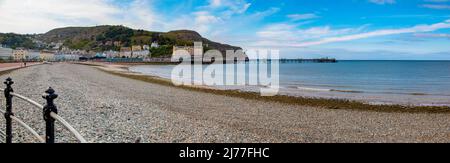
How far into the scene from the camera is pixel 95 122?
9.75 m

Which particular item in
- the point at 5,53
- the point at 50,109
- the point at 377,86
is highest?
the point at 5,53

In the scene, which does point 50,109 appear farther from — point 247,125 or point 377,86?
point 377,86

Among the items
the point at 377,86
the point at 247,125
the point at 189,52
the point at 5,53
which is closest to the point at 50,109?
the point at 247,125

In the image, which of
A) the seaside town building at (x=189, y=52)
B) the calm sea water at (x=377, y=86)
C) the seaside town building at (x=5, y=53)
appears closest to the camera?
the calm sea water at (x=377, y=86)

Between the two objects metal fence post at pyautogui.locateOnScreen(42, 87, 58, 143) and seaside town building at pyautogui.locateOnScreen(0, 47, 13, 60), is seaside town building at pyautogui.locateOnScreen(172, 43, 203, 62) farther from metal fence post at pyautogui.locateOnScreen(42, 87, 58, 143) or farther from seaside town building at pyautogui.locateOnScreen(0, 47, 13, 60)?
metal fence post at pyautogui.locateOnScreen(42, 87, 58, 143)

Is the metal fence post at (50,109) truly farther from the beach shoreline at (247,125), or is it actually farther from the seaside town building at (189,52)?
the seaside town building at (189,52)

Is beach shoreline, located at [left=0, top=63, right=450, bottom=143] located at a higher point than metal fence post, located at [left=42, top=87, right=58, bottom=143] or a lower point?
lower

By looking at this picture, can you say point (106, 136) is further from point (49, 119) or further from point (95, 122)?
point (49, 119)

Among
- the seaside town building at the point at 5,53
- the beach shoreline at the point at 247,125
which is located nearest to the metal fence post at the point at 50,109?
the beach shoreline at the point at 247,125

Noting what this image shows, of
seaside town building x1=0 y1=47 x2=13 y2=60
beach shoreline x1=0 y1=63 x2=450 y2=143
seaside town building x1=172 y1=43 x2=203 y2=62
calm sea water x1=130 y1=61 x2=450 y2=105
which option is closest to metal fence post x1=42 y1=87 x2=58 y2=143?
beach shoreline x1=0 y1=63 x2=450 y2=143

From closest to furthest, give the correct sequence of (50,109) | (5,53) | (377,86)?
(50,109) < (377,86) < (5,53)

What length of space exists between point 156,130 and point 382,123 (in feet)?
26.4
